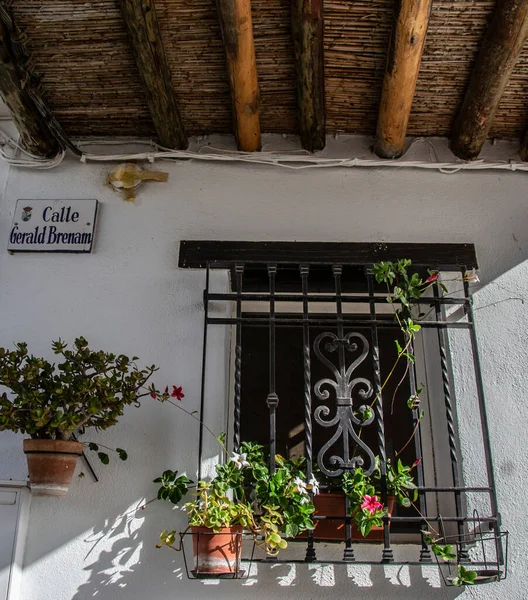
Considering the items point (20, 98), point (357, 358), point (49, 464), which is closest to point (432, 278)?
point (357, 358)

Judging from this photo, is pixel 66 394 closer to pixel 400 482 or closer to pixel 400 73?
pixel 400 482

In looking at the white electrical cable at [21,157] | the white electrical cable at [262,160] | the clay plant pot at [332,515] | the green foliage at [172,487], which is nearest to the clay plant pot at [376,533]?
the clay plant pot at [332,515]

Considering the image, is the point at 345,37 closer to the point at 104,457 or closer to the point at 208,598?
the point at 104,457

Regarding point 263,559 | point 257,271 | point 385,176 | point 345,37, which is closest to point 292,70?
point 345,37

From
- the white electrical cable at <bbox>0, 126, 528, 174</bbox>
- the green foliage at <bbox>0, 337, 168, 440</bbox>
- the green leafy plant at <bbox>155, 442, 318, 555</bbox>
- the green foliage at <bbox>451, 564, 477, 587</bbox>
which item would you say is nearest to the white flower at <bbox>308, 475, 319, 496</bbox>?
the green leafy plant at <bbox>155, 442, 318, 555</bbox>

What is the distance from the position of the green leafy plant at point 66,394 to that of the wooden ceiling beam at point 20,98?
1041 millimetres

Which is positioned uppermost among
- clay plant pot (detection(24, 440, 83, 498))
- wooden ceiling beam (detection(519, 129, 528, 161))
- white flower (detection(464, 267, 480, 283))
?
wooden ceiling beam (detection(519, 129, 528, 161))

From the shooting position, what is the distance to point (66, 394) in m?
2.56

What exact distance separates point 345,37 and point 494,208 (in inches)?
40.0

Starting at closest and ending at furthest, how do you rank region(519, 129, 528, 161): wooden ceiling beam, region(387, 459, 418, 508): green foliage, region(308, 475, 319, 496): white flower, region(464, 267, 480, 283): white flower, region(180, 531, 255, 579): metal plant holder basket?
region(180, 531, 255, 579): metal plant holder basket
region(308, 475, 319, 496): white flower
region(387, 459, 418, 508): green foliage
region(464, 267, 480, 283): white flower
region(519, 129, 528, 161): wooden ceiling beam

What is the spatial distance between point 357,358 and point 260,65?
1.29 m

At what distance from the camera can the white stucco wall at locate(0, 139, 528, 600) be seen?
2602mm

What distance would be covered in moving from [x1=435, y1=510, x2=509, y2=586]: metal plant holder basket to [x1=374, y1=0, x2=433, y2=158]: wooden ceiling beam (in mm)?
1605

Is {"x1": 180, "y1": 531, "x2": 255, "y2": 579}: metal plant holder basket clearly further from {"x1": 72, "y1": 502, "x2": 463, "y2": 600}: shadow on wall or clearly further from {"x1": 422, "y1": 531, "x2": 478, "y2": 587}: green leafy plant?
{"x1": 422, "y1": 531, "x2": 478, "y2": 587}: green leafy plant
